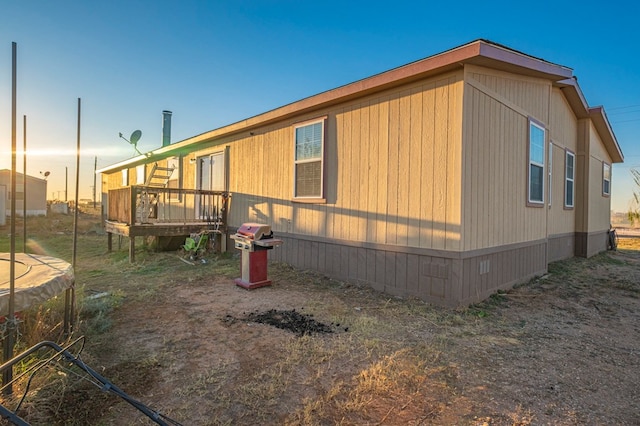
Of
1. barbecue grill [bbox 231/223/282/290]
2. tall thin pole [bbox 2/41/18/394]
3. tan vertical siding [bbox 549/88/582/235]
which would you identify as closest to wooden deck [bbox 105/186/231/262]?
barbecue grill [bbox 231/223/282/290]

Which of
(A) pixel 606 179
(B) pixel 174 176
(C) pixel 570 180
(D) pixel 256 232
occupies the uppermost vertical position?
(A) pixel 606 179

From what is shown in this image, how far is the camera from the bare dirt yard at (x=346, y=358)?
2139 mm

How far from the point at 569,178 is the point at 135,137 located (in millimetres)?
14292

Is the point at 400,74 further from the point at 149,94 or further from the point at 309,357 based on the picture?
the point at 149,94

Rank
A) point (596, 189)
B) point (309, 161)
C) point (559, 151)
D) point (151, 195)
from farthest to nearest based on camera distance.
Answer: point (151, 195)
point (596, 189)
point (559, 151)
point (309, 161)

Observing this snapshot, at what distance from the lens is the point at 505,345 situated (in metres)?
3.31

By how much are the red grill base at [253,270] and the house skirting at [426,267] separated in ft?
4.10

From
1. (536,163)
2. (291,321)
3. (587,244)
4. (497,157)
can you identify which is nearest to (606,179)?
(587,244)

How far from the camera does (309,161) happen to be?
6434 mm

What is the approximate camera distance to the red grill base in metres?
5.29

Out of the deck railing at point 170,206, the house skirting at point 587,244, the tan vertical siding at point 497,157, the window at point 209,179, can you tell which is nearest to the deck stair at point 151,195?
the deck railing at point 170,206

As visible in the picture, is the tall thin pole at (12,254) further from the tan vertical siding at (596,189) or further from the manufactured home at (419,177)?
the tan vertical siding at (596,189)

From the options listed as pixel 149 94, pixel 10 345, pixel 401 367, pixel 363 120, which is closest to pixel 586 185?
pixel 363 120

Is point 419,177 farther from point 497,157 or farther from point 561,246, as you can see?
point 561,246
